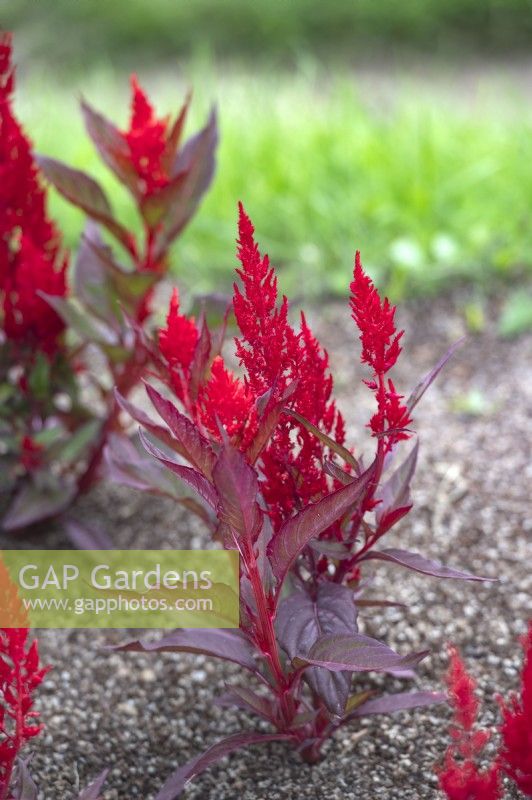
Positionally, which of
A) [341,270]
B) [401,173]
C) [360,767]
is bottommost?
[360,767]

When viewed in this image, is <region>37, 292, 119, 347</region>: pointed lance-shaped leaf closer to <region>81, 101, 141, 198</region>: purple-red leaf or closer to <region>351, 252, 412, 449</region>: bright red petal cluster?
<region>81, 101, 141, 198</region>: purple-red leaf

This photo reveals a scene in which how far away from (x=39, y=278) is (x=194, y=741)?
2.96 feet

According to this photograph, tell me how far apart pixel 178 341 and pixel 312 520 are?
325 millimetres

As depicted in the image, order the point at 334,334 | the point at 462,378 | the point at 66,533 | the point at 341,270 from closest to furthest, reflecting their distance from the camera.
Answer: the point at 66,533, the point at 462,378, the point at 334,334, the point at 341,270

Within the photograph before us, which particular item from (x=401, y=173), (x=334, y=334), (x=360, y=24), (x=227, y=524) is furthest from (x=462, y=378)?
(x=360, y=24)

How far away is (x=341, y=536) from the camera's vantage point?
1.41 meters

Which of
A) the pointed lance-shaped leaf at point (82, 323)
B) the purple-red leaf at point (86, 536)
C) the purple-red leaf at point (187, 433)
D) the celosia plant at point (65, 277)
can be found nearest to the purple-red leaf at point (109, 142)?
the celosia plant at point (65, 277)

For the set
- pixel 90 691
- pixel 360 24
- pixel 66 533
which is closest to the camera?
pixel 90 691

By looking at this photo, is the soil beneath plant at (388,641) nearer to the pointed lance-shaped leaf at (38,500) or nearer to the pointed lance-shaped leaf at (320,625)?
the pointed lance-shaped leaf at (38,500)

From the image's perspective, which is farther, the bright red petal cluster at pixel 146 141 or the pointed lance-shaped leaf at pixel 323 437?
the bright red petal cluster at pixel 146 141

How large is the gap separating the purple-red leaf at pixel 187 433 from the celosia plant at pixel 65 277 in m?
0.74

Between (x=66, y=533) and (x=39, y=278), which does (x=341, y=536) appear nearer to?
(x=39, y=278)

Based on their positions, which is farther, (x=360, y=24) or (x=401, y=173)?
(x=360, y=24)

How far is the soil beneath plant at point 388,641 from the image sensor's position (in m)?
1.58
